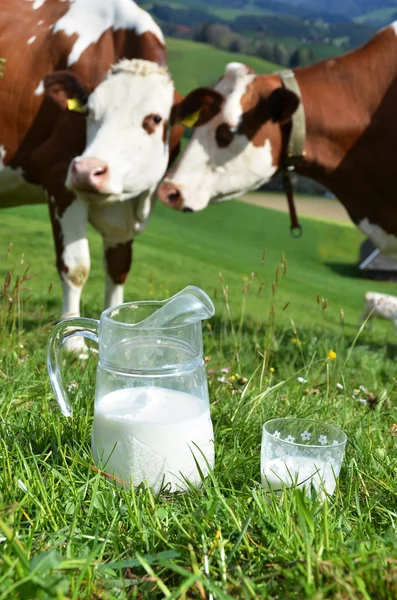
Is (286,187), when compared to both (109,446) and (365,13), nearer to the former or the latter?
(109,446)

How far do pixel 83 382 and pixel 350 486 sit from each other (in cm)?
98

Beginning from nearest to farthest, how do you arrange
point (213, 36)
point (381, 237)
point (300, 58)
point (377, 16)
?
point (381, 237), point (300, 58), point (213, 36), point (377, 16)

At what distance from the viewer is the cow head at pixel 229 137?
455 cm

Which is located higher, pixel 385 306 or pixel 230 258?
pixel 385 306

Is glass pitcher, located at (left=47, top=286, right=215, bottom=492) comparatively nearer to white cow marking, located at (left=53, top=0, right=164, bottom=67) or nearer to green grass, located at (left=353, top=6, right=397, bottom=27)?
white cow marking, located at (left=53, top=0, right=164, bottom=67)

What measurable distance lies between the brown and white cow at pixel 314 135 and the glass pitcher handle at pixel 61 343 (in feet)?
9.20

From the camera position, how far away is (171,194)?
4547mm

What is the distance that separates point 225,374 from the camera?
2783 millimetres

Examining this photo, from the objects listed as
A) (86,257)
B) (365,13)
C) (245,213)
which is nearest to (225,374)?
(86,257)

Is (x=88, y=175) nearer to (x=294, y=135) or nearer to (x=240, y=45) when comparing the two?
(x=294, y=135)

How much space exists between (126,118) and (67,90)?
40 centimetres

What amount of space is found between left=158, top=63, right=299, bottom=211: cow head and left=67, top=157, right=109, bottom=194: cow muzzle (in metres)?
0.64

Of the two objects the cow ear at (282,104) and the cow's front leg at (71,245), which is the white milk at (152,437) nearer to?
the cow's front leg at (71,245)

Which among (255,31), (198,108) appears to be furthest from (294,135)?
(255,31)
